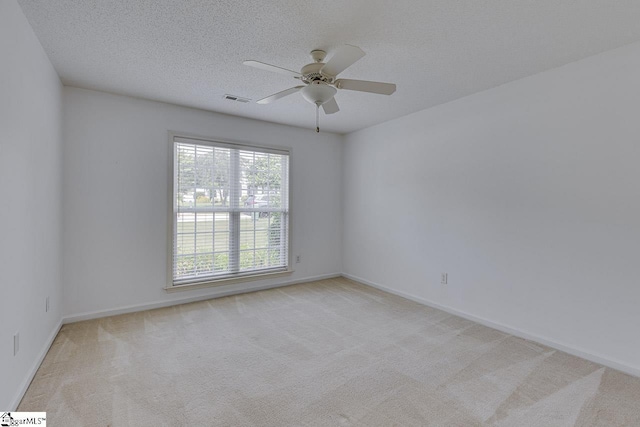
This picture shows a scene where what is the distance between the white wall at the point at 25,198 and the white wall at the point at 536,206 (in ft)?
12.5

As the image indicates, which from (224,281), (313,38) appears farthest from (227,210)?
(313,38)

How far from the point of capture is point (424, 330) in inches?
119

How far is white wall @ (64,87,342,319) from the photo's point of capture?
3.19m

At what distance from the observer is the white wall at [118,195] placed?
3.19 meters

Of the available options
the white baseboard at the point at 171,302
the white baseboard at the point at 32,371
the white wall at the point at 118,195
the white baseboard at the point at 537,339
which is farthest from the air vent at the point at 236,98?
the white baseboard at the point at 537,339

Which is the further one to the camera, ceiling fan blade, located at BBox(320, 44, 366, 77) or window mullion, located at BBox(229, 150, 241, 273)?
window mullion, located at BBox(229, 150, 241, 273)

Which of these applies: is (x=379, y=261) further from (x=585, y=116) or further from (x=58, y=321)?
(x=58, y=321)

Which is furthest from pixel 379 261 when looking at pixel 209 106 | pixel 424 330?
pixel 209 106

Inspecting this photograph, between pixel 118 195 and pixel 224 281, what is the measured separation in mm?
1656

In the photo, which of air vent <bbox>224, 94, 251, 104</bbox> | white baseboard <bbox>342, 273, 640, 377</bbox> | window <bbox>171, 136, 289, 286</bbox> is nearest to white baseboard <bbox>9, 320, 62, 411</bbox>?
window <bbox>171, 136, 289, 286</bbox>

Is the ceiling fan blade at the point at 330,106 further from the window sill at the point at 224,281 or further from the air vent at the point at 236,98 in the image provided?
the window sill at the point at 224,281

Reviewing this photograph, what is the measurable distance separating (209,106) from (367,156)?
2.42 m

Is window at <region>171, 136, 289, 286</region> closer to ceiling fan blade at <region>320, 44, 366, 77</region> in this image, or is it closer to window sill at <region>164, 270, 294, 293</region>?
window sill at <region>164, 270, 294, 293</region>

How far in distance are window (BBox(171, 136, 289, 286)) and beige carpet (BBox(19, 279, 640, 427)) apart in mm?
890
